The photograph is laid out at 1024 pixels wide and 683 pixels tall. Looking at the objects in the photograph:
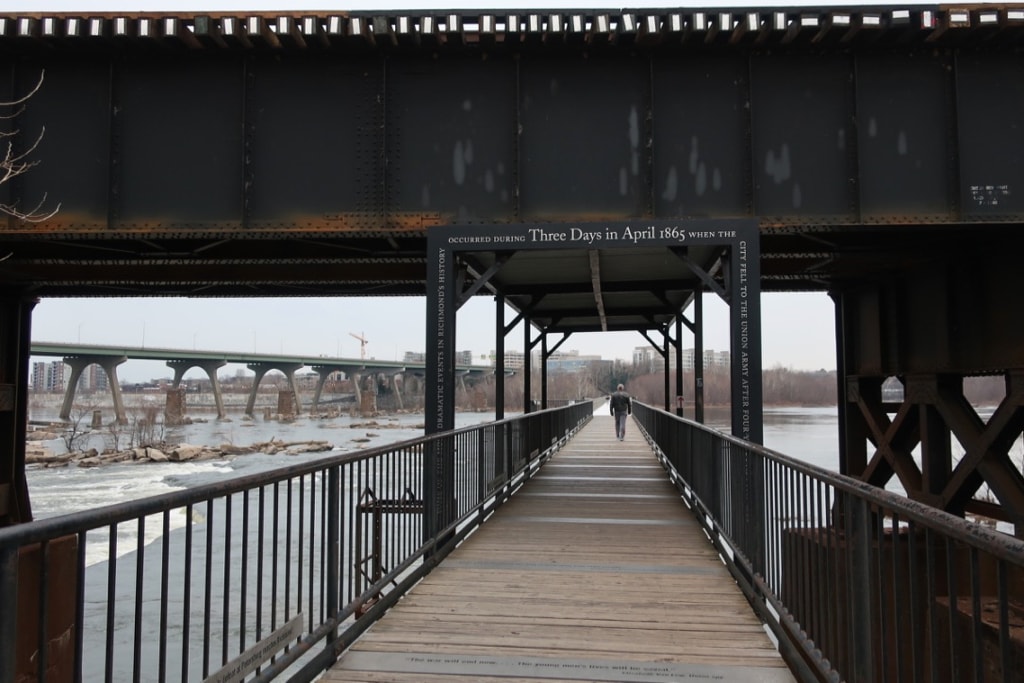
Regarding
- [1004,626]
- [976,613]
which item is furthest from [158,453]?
[1004,626]

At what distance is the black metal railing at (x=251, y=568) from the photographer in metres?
2.77

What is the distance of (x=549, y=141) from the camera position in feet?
35.3

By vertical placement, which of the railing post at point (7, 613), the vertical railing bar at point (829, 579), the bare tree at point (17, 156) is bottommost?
the vertical railing bar at point (829, 579)

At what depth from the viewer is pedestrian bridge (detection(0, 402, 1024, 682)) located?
114 inches

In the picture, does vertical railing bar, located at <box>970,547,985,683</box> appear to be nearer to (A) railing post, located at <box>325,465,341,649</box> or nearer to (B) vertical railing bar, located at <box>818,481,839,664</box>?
(B) vertical railing bar, located at <box>818,481,839,664</box>

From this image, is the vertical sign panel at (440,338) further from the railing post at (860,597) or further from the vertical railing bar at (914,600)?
the vertical railing bar at (914,600)

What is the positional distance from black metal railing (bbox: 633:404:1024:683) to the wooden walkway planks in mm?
322

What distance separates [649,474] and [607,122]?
23.5ft

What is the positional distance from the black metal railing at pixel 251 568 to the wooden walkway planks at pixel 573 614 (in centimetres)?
33

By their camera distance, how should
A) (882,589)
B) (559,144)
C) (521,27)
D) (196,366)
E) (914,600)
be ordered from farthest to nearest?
(196,366)
(559,144)
(521,27)
(882,589)
(914,600)

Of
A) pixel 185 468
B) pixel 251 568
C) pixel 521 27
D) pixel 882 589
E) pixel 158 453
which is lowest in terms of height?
pixel 185 468

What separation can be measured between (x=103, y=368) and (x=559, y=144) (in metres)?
84.9

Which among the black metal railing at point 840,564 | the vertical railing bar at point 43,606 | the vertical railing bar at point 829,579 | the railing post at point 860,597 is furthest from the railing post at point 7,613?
the vertical railing bar at point 829,579

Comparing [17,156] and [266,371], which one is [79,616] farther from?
[266,371]
